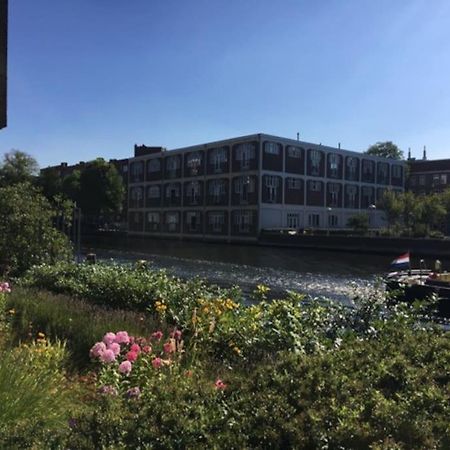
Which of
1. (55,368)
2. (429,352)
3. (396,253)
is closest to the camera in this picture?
(429,352)

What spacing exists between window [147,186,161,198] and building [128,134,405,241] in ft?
0.47

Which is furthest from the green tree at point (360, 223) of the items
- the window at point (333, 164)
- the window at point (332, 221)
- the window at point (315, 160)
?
the window at point (333, 164)

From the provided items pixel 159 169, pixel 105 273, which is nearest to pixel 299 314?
pixel 105 273

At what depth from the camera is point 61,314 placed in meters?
7.24

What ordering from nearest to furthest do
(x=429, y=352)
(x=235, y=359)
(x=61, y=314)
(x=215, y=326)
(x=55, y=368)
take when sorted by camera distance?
(x=429, y=352)
(x=55, y=368)
(x=235, y=359)
(x=215, y=326)
(x=61, y=314)

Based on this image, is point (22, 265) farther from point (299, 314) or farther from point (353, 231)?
point (353, 231)

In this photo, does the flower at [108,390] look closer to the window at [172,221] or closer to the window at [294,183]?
the window at [294,183]

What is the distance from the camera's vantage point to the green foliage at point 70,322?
632 cm

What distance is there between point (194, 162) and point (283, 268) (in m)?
39.6

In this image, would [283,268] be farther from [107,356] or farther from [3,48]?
[107,356]


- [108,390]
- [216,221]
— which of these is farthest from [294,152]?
[108,390]

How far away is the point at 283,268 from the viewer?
123 ft

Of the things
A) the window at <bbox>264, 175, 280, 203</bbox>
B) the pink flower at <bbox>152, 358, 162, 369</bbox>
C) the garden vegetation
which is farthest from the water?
the pink flower at <bbox>152, 358, 162, 369</bbox>

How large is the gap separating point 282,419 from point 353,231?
63.2 meters
